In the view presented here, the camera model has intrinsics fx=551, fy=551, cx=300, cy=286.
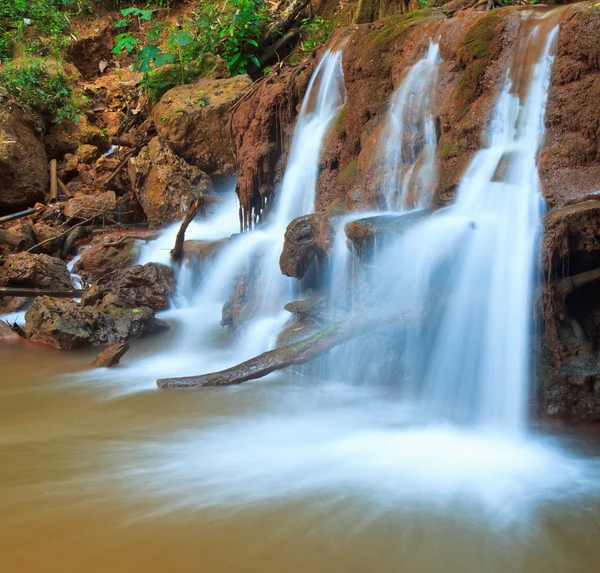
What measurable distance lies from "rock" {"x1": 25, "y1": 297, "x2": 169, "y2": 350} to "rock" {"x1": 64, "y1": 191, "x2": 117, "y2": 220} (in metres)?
5.22

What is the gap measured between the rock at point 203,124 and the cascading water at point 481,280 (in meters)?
7.96

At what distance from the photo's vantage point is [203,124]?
41.7 ft

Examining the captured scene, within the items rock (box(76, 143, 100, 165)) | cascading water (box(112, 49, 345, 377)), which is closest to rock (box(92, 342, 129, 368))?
cascading water (box(112, 49, 345, 377))

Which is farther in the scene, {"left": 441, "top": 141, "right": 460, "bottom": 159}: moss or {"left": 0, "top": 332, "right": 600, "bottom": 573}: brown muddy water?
{"left": 441, "top": 141, "right": 460, "bottom": 159}: moss

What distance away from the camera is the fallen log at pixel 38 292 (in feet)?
28.5

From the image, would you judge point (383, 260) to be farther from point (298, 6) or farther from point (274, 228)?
point (298, 6)

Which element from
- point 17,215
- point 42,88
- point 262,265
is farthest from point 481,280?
point 42,88

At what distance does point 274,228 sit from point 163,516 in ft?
22.0

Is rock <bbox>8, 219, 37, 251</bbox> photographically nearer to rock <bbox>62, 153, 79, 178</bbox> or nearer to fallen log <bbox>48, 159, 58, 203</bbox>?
fallen log <bbox>48, 159, 58, 203</bbox>

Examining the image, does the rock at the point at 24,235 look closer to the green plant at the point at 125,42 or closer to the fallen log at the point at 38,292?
the fallen log at the point at 38,292

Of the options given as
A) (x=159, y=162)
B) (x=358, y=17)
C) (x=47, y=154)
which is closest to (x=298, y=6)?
(x=358, y=17)

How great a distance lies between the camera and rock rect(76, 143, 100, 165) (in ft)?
48.6

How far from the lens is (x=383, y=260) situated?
540cm

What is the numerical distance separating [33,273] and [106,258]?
1.54 m
